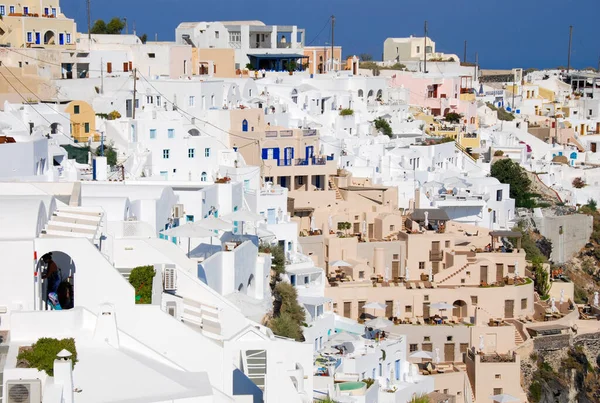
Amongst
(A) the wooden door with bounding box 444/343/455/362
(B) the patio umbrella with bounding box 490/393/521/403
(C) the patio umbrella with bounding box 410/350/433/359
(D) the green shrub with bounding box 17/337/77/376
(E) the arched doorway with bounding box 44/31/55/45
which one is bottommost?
(B) the patio umbrella with bounding box 490/393/521/403

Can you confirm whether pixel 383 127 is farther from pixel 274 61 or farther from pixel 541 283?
pixel 541 283

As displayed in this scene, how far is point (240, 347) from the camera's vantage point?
17.5 m

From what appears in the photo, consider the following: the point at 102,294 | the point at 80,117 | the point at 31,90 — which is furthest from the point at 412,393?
the point at 31,90

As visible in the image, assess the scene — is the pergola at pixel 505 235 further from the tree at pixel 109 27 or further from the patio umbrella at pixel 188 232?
the tree at pixel 109 27

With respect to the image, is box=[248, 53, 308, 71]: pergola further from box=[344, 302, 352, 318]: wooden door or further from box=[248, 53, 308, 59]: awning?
box=[344, 302, 352, 318]: wooden door

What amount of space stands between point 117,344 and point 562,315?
67.9 ft

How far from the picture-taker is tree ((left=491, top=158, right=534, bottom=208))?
4400cm

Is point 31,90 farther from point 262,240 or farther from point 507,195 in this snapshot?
point 507,195

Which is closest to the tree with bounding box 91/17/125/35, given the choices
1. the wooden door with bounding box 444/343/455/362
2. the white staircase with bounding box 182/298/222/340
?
the wooden door with bounding box 444/343/455/362

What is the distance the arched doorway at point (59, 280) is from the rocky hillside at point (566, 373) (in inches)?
643

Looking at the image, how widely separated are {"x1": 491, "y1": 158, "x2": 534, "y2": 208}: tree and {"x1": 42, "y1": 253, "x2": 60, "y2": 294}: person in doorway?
94.8 feet

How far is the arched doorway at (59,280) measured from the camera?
645 inches

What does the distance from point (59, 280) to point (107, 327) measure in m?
2.45

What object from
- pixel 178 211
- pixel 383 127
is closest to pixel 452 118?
pixel 383 127
